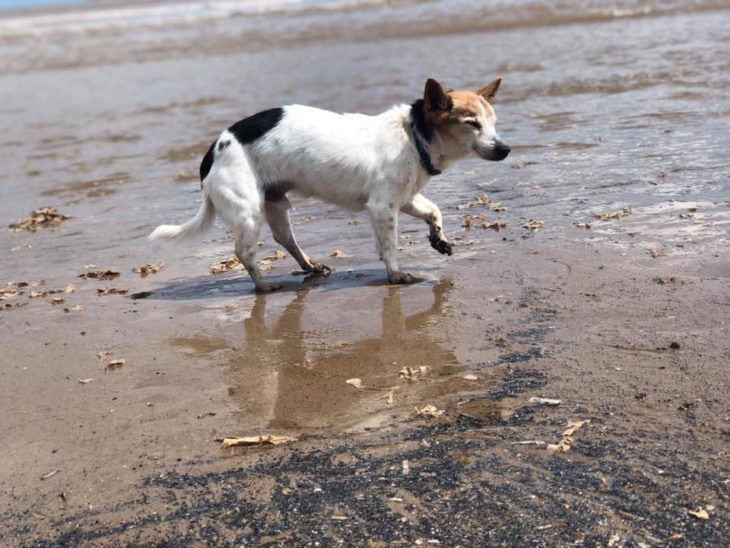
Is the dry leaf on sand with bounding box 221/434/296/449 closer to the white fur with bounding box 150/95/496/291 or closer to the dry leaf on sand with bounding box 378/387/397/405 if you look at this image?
the dry leaf on sand with bounding box 378/387/397/405

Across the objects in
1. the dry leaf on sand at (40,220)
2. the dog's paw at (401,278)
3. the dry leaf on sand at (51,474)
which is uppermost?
the dry leaf on sand at (51,474)

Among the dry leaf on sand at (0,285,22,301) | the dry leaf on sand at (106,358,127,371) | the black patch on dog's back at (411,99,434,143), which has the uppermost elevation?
the black patch on dog's back at (411,99,434,143)

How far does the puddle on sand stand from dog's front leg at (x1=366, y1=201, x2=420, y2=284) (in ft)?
0.84

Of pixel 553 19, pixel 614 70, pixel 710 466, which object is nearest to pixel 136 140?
pixel 614 70

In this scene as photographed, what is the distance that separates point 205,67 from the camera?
67.4 feet

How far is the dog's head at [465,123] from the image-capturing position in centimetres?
641

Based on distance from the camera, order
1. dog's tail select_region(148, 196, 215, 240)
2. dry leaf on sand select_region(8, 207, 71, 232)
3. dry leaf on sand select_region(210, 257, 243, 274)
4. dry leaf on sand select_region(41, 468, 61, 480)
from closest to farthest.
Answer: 1. dry leaf on sand select_region(41, 468, 61, 480)
2. dog's tail select_region(148, 196, 215, 240)
3. dry leaf on sand select_region(210, 257, 243, 274)
4. dry leaf on sand select_region(8, 207, 71, 232)

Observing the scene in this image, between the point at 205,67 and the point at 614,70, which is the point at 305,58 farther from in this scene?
the point at 614,70

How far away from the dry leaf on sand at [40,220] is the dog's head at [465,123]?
4.23 metres

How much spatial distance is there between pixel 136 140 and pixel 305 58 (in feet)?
26.5

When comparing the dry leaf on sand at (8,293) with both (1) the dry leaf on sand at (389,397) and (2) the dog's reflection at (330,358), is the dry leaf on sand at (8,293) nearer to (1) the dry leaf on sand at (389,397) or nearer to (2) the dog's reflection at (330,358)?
(2) the dog's reflection at (330,358)

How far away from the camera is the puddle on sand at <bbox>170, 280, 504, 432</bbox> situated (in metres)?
4.33

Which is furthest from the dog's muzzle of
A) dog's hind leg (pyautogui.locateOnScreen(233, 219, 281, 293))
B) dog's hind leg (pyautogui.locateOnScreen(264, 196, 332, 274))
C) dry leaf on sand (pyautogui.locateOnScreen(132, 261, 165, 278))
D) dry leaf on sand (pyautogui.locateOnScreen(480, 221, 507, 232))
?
dry leaf on sand (pyautogui.locateOnScreen(132, 261, 165, 278))

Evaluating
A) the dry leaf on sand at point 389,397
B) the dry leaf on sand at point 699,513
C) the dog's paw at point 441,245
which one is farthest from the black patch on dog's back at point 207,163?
the dry leaf on sand at point 699,513
